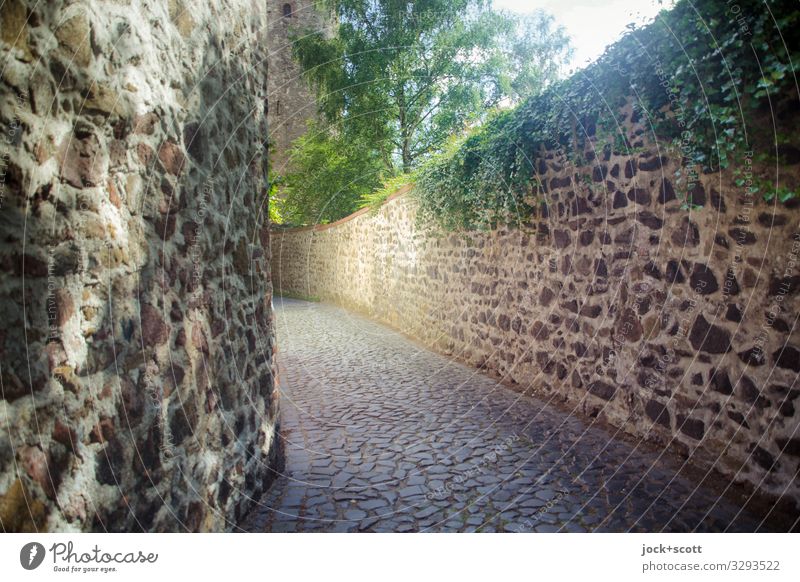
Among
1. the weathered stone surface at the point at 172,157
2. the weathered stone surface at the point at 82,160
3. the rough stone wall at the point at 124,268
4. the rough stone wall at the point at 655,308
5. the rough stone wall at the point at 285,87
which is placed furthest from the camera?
the rough stone wall at the point at 285,87

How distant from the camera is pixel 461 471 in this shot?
341 centimetres

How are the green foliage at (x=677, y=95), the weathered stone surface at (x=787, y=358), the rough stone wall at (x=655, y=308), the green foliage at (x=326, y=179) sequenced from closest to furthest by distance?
the green foliage at (x=677, y=95) → the weathered stone surface at (x=787, y=358) → the rough stone wall at (x=655, y=308) → the green foliage at (x=326, y=179)

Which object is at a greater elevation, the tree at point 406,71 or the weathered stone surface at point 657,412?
the tree at point 406,71

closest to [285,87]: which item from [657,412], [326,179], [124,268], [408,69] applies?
[326,179]

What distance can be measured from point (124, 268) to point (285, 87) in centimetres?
2977

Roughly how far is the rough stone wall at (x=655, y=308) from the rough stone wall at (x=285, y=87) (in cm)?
2341

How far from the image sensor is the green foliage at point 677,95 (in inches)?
97.0

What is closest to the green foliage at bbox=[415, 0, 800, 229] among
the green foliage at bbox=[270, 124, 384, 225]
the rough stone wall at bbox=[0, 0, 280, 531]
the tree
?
the rough stone wall at bbox=[0, 0, 280, 531]

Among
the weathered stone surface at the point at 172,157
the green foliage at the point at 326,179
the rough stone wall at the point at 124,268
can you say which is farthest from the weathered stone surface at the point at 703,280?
the green foliage at the point at 326,179

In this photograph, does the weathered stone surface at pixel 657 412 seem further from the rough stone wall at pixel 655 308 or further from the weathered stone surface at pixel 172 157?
the weathered stone surface at pixel 172 157

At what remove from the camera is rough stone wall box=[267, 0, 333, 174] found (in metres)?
28.1

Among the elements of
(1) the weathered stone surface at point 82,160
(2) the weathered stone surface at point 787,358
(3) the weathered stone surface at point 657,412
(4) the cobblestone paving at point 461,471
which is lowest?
(4) the cobblestone paving at point 461,471

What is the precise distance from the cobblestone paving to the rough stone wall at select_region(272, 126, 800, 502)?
1.03ft

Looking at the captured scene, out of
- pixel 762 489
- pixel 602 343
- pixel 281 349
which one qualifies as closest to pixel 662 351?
pixel 602 343
